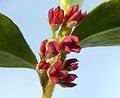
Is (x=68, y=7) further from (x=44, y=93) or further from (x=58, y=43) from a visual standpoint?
(x=44, y=93)

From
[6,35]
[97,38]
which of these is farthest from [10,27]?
[97,38]

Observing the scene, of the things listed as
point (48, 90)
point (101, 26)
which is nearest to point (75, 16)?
point (101, 26)

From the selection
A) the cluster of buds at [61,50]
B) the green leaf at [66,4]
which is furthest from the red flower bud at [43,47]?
the green leaf at [66,4]

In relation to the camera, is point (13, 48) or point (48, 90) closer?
point (48, 90)

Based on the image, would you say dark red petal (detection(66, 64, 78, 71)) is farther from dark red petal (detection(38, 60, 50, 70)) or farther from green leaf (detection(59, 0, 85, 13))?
green leaf (detection(59, 0, 85, 13))

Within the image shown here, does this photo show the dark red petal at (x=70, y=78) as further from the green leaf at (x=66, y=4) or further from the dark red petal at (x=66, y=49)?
the green leaf at (x=66, y=4)

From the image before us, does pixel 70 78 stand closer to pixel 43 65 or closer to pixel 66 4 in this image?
pixel 43 65
